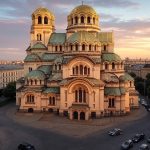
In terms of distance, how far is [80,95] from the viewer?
189 feet

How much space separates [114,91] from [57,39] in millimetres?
18375

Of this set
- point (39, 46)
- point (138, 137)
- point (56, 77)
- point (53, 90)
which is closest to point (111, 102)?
point (53, 90)

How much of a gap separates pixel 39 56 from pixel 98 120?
21932mm

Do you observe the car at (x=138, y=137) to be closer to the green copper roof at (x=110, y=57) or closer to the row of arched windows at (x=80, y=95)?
the row of arched windows at (x=80, y=95)

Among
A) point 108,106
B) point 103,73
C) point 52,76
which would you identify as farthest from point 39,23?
point 108,106

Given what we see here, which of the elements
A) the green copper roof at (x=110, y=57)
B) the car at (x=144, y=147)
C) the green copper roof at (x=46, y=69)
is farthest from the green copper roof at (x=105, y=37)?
the car at (x=144, y=147)

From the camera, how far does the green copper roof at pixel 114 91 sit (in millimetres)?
58344

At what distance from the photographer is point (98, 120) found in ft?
181

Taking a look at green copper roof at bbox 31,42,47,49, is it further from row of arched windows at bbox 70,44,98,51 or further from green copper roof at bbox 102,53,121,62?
green copper roof at bbox 102,53,121,62

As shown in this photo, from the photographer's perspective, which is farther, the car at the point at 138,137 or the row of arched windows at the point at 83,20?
the row of arched windows at the point at 83,20

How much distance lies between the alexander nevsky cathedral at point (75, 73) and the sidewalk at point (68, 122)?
2026 mm

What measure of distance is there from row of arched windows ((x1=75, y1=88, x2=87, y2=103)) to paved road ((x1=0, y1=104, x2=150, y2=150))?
9.29 m

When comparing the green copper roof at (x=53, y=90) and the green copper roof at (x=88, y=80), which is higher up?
the green copper roof at (x=88, y=80)

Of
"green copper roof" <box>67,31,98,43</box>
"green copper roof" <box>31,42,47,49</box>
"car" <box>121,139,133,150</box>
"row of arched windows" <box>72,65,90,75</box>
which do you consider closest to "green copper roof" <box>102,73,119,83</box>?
"row of arched windows" <box>72,65,90,75</box>
